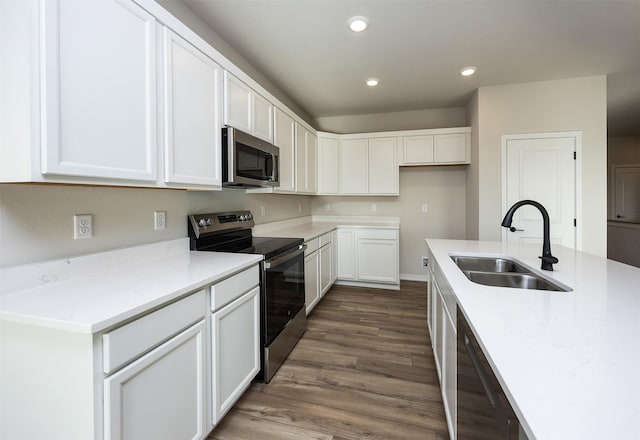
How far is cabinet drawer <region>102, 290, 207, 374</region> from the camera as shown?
95 centimetres

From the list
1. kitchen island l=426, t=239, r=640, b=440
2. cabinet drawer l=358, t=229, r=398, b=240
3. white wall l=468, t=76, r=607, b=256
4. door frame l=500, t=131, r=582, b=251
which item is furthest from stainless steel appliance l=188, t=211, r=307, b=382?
door frame l=500, t=131, r=582, b=251

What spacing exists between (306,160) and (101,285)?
277 centimetres

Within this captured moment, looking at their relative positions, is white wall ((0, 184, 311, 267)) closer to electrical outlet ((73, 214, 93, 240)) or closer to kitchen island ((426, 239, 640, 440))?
electrical outlet ((73, 214, 93, 240))

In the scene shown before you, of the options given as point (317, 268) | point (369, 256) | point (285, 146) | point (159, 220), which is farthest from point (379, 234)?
point (159, 220)

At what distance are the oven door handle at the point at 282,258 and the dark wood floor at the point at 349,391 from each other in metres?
0.79

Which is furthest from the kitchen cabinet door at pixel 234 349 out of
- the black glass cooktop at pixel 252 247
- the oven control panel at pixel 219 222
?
the oven control panel at pixel 219 222

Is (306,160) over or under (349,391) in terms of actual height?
over

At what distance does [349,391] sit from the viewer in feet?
6.41

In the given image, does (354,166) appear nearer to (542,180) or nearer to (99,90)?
(542,180)

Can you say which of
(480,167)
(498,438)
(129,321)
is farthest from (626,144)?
(129,321)

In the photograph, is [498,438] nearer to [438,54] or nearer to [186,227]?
[186,227]

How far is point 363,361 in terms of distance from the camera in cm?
231

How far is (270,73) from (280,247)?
6.72 ft

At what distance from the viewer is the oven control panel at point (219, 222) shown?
82.7 inches
